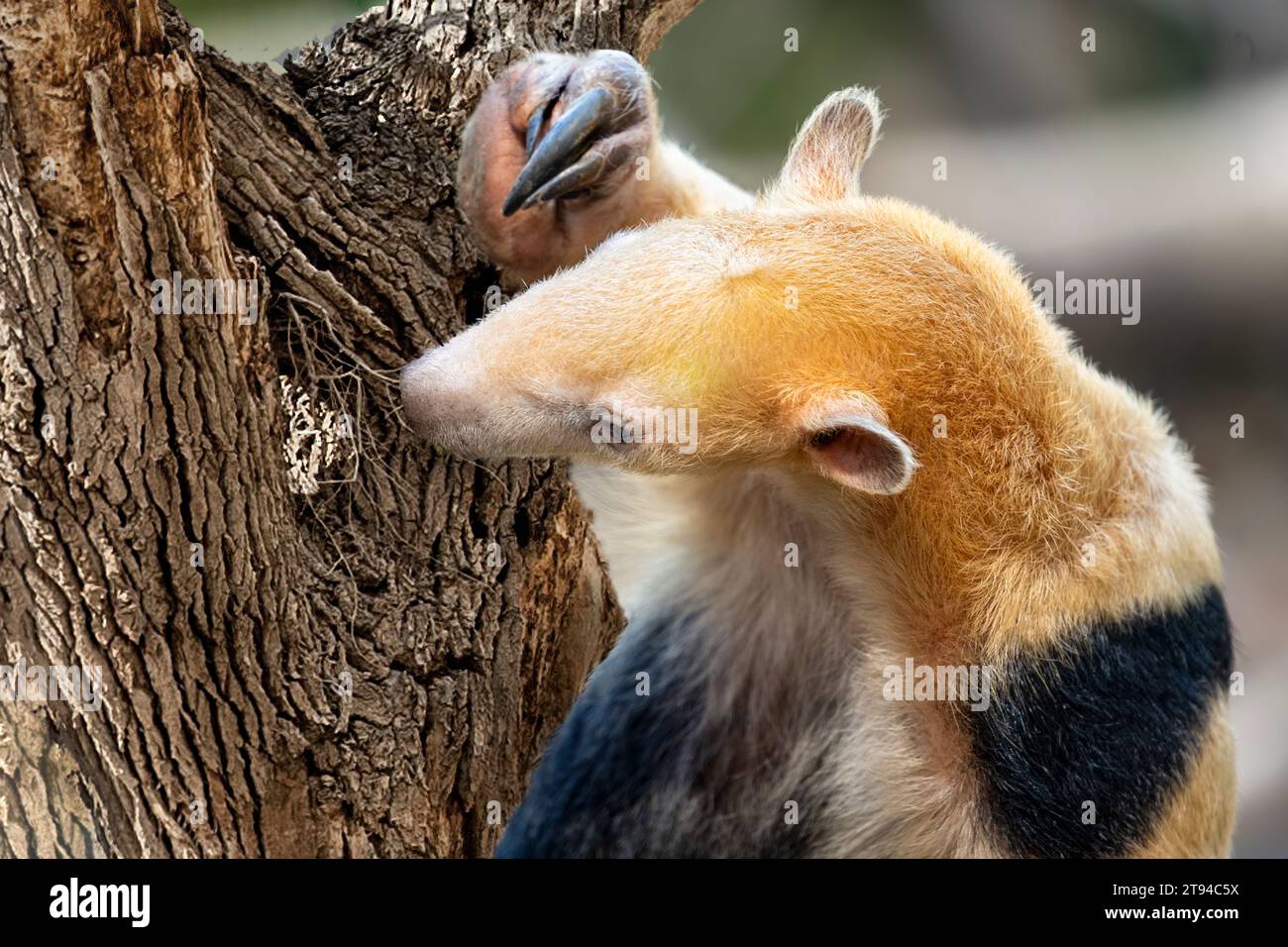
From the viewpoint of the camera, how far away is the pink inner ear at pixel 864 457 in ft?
8.17

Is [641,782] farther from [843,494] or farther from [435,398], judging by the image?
[435,398]

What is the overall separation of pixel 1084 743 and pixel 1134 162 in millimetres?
7803

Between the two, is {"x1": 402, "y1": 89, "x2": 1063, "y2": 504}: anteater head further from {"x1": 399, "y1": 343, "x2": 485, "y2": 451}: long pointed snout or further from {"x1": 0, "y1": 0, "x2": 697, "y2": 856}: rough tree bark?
{"x1": 0, "y1": 0, "x2": 697, "y2": 856}: rough tree bark

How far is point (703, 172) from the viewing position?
3.55 metres

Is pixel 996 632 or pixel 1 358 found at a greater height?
pixel 1 358

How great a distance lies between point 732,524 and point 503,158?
3.91 ft

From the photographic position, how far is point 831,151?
3.15m

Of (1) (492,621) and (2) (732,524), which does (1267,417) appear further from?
(1) (492,621)

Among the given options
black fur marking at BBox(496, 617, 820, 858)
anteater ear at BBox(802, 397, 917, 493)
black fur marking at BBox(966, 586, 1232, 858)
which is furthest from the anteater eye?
black fur marking at BBox(496, 617, 820, 858)

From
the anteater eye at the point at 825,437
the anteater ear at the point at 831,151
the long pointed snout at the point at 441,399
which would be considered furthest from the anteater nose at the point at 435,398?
the anteater ear at the point at 831,151

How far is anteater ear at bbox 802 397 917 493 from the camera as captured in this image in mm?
2494

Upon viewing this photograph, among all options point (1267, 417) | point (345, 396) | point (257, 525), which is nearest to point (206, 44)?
point (345, 396)

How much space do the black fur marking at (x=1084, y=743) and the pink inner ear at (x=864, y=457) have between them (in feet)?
1.96
